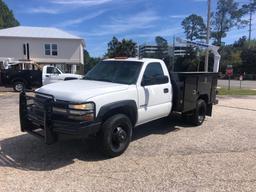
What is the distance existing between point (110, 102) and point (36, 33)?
3569 cm

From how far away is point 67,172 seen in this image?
16.5 feet

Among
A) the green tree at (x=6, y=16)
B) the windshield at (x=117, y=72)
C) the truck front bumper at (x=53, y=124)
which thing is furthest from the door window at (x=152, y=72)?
Result: the green tree at (x=6, y=16)

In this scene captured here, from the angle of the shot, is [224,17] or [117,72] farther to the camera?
[224,17]

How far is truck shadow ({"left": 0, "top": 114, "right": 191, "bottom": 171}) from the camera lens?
5371 millimetres

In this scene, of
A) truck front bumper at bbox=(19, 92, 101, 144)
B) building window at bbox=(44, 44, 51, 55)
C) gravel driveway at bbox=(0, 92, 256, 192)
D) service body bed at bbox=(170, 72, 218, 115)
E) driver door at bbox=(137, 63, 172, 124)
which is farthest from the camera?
building window at bbox=(44, 44, 51, 55)

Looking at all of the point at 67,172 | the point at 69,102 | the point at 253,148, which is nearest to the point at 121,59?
the point at 69,102

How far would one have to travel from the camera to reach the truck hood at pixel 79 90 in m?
5.25

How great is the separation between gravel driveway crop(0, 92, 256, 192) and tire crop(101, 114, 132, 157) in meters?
0.18

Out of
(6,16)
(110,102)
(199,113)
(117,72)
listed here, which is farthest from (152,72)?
(6,16)

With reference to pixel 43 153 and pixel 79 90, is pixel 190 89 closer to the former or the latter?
pixel 79 90

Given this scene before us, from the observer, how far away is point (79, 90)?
5.46m

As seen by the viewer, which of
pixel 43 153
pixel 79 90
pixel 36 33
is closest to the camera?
pixel 79 90

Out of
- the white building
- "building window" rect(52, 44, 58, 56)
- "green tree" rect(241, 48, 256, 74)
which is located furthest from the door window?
"green tree" rect(241, 48, 256, 74)

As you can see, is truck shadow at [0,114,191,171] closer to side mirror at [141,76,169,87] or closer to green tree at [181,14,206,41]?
side mirror at [141,76,169,87]
